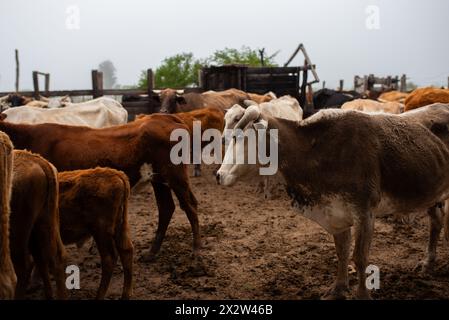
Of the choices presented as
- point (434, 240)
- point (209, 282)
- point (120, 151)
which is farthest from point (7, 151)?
Result: point (434, 240)

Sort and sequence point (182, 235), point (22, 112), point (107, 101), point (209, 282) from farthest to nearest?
point (107, 101) < point (22, 112) < point (182, 235) < point (209, 282)

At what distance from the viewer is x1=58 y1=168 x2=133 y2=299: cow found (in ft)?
14.4

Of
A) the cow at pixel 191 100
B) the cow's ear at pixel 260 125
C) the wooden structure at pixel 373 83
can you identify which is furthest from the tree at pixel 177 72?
the cow's ear at pixel 260 125

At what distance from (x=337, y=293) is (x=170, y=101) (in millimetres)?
8339

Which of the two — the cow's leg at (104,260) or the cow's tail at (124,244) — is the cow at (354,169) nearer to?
the cow's tail at (124,244)

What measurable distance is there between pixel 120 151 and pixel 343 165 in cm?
258

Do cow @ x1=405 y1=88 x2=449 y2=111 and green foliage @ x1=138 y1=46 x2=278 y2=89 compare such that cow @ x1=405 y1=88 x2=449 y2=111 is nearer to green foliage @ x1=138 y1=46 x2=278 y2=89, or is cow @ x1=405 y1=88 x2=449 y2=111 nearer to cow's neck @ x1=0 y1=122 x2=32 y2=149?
cow's neck @ x1=0 y1=122 x2=32 y2=149

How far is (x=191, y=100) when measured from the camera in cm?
1255

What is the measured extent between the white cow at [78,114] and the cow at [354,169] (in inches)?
180

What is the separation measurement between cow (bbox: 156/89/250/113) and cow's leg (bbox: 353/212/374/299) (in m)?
8.13

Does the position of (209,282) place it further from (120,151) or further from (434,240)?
(434,240)

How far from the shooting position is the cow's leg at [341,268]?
178 inches

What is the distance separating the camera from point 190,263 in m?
5.54

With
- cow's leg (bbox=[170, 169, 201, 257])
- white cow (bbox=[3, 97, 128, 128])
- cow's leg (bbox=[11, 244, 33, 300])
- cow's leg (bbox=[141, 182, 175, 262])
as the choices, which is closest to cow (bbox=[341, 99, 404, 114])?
white cow (bbox=[3, 97, 128, 128])
